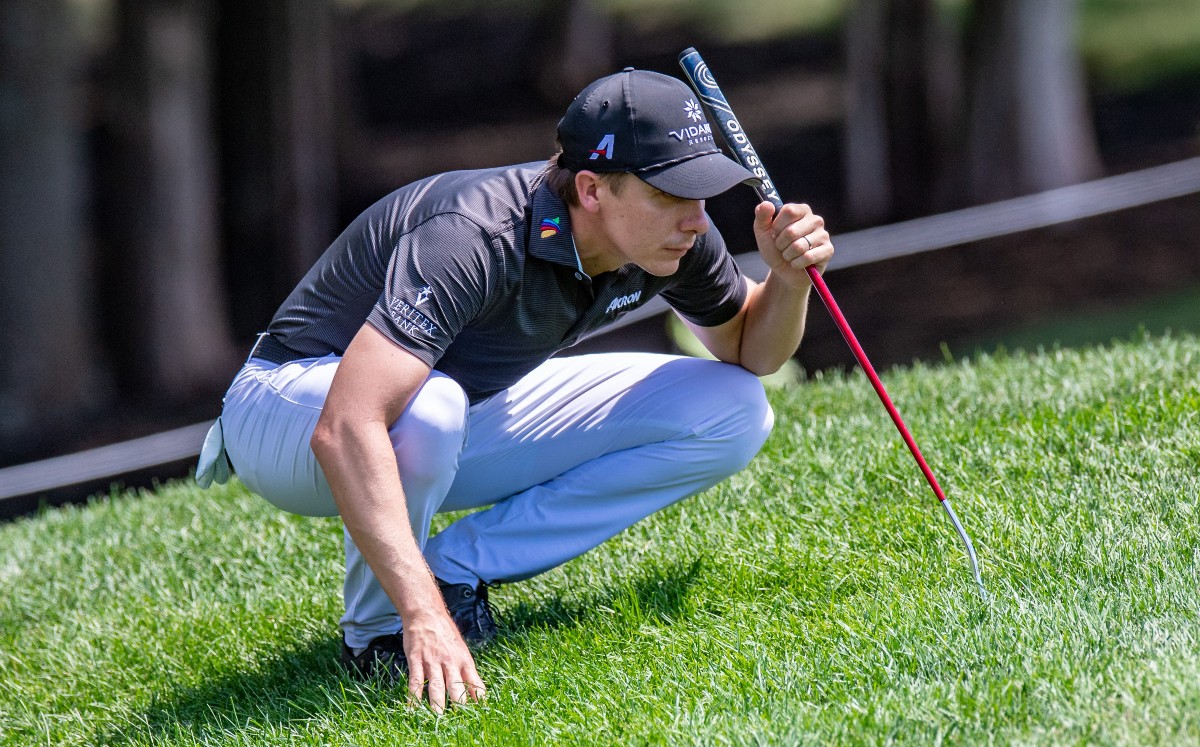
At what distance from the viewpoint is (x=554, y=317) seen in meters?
3.57

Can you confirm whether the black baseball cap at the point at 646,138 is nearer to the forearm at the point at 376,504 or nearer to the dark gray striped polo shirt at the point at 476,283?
the dark gray striped polo shirt at the point at 476,283

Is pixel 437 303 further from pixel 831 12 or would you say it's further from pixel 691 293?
pixel 831 12

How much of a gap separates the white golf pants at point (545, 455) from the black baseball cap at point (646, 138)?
31.8 inches

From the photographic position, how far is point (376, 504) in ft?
10.4

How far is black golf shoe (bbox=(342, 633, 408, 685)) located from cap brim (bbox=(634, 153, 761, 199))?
52.7 inches

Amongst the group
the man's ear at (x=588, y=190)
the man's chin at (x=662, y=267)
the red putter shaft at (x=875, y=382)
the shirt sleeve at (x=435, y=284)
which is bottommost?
the red putter shaft at (x=875, y=382)

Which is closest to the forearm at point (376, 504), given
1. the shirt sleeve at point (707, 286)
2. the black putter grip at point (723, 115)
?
the shirt sleeve at point (707, 286)

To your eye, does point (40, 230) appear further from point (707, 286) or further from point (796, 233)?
point (796, 233)

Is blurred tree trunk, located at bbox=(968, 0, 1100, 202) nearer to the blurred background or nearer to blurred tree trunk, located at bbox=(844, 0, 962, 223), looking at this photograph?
the blurred background

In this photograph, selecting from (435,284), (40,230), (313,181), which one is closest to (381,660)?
(435,284)

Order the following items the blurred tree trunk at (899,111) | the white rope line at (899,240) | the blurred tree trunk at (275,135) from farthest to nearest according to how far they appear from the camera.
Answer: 1. the blurred tree trunk at (899,111)
2. the blurred tree trunk at (275,135)
3. the white rope line at (899,240)

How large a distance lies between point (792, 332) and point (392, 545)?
137cm

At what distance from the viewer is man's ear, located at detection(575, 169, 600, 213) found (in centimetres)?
337

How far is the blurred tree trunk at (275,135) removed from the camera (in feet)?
42.4
